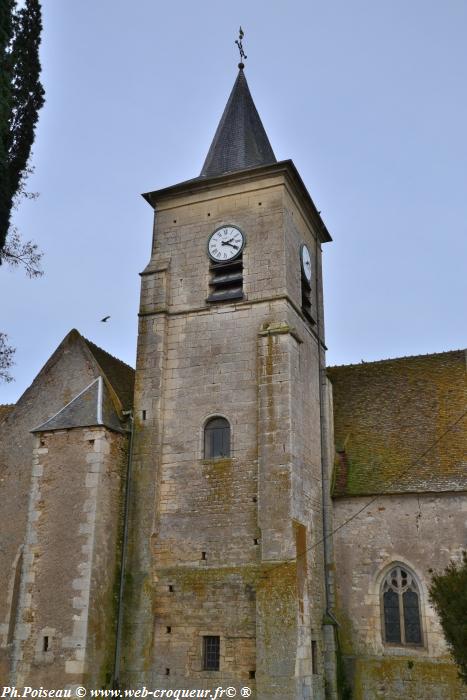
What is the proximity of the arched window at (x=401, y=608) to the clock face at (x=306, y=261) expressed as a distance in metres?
7.13

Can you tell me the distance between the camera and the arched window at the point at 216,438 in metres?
14.7

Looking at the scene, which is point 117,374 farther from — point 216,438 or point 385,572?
point 385,572

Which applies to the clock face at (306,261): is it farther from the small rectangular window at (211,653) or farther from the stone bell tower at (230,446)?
the small rectangular window at (211,653)

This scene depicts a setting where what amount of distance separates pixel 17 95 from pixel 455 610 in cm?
1188

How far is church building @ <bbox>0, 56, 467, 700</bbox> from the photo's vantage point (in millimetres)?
13172

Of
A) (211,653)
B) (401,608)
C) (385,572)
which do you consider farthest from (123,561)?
(401,608)

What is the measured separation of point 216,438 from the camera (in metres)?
14.9

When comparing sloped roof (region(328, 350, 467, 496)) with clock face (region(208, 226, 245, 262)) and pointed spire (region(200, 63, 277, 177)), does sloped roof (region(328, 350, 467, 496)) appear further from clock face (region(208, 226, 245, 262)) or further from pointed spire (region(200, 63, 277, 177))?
pointed spire (region(200, 63, 277, 177))

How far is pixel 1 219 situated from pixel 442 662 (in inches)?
463

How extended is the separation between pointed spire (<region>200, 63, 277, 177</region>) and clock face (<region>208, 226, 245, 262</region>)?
1566 millimetres

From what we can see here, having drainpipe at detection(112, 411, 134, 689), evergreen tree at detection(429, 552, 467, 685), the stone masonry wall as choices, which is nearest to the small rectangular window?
drainpipe at detection(112, 411, 134, 689)

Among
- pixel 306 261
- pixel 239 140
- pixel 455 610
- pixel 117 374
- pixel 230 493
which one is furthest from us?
pixel 239 140

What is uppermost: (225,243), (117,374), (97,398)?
(225,243)

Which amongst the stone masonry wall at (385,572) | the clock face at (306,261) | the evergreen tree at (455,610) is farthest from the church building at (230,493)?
the evergreen tree at (455,610)
